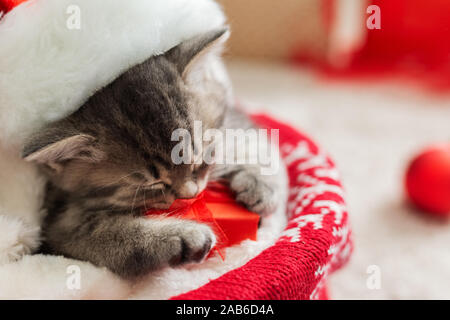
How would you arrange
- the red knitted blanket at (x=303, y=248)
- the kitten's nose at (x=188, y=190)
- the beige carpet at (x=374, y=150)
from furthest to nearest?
A: the beige carpet at (x=374, y=150), the kitten's nose at (x=188, y=190), the red knitted blanket at (x=303, y=248)

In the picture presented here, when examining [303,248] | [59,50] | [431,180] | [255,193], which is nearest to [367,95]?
[431,180]

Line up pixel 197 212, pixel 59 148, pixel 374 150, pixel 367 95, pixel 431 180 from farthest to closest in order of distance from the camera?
pixel 367 95
pixel 374 150
pixel 431 180
pixel 197 212
pixel 59 148

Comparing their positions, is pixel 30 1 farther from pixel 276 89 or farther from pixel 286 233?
pixel 276 89

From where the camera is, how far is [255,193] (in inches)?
41.2

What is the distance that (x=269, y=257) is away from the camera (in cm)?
91

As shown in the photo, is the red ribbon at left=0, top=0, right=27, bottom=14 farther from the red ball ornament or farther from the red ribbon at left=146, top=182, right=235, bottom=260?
the red ball ornament

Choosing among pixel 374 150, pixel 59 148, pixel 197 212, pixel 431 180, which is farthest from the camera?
pixel 374 150

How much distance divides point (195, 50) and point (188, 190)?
0.25m

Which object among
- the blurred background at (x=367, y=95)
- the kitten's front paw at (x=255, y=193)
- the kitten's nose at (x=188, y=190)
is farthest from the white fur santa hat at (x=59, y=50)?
the blurred background at (x=367, y=95)

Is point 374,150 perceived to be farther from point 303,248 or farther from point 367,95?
point 303,248

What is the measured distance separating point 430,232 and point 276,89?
45.1 inches

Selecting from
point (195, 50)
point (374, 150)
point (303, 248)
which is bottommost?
point (374, 150)

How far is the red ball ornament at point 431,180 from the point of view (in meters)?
1.52

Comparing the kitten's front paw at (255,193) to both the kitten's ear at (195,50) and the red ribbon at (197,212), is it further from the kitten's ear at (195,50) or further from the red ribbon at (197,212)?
the kitten's ear at (195,50)
